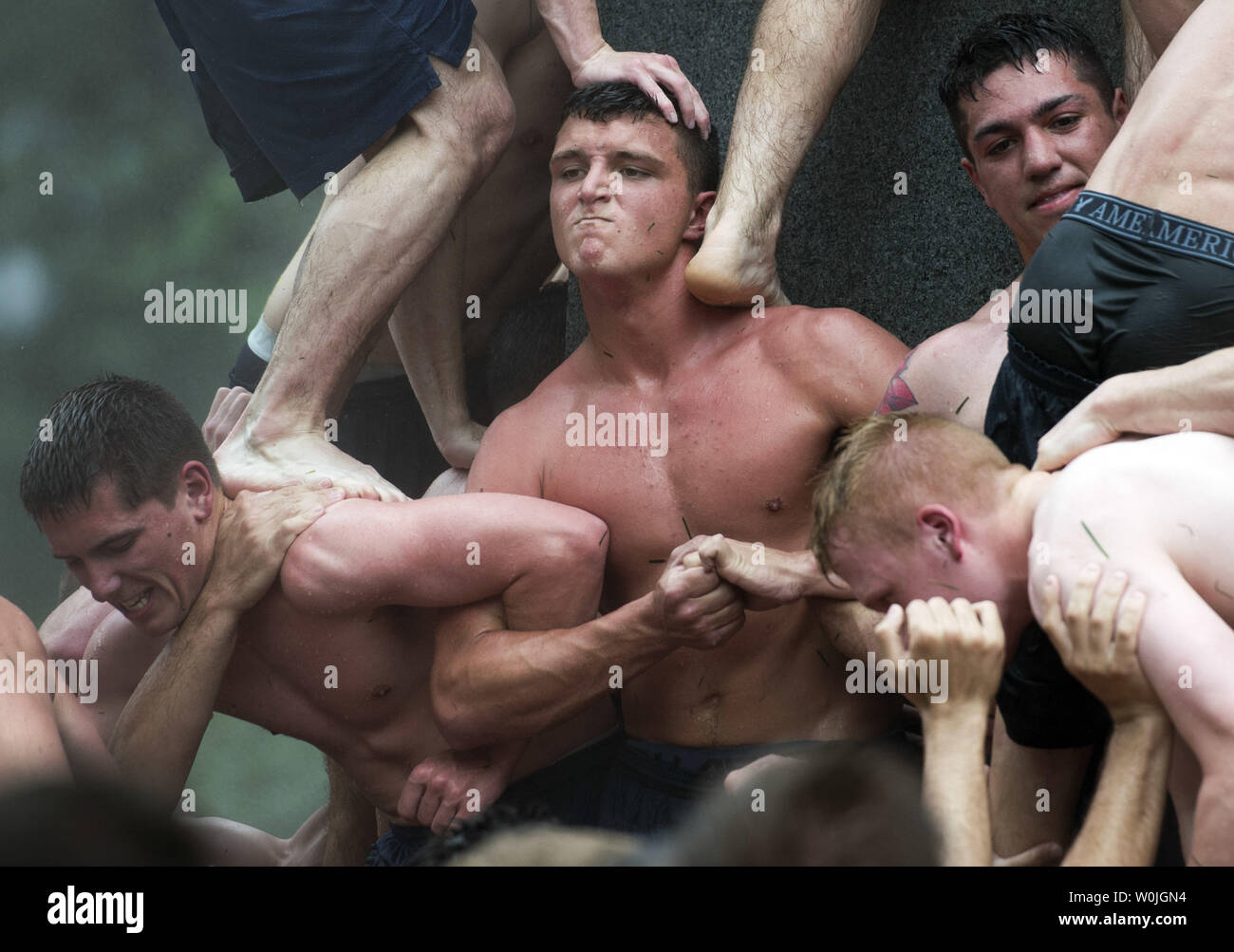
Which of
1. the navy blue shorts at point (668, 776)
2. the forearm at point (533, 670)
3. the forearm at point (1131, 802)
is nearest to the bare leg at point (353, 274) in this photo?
the forearm at point (533, 670)

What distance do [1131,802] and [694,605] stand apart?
2.44 feet

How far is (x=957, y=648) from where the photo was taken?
5.11ft

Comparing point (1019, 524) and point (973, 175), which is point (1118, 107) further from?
point (1019, 524)

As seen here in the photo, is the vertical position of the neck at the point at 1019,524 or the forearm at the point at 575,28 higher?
the forearm at the point at 575,28

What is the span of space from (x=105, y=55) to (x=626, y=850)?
Result: 470 centimetres

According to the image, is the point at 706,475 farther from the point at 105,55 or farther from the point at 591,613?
the point at 105,55

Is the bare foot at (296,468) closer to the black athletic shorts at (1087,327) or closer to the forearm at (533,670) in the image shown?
the forearm at (533,670)

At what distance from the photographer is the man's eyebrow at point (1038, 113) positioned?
230 centimetres

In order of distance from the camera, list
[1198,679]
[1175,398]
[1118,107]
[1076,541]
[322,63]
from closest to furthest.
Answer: [1198,679], [1076,541], [1175,398], [1118,107], [322,63]

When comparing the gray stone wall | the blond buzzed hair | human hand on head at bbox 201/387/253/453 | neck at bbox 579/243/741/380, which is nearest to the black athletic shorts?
the blond buzzed hair

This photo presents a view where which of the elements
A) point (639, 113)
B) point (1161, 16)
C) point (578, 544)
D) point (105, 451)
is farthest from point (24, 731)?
point (1161, 16)

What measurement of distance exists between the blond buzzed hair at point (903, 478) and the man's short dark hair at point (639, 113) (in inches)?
35.5

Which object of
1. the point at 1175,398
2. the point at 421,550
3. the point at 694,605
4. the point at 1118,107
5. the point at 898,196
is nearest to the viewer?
the point at 1175,398
